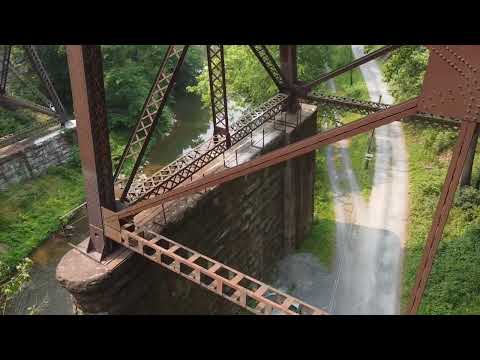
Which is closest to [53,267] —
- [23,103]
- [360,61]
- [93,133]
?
[23,103]

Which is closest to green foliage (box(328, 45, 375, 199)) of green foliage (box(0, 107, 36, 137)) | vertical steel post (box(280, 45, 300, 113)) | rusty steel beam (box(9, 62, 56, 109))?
vertical steel post (box(280, 45, 300, 113))

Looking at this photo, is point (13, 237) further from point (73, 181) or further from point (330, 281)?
point (330, 281)

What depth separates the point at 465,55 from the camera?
15.8ft

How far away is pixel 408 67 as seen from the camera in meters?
18.5

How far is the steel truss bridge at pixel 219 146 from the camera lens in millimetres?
5004

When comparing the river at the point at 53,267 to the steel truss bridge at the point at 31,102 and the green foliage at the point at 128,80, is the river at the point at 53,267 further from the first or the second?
the steel truss bridge at the point at 31,102

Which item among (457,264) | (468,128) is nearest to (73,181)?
(457,264)

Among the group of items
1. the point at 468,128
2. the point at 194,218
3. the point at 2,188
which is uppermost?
the point at 468,128

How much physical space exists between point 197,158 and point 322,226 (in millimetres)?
9300

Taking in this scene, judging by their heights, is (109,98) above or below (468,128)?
below

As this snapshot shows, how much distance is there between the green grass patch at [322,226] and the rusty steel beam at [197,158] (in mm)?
5919

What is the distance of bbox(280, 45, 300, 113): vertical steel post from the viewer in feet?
46.1

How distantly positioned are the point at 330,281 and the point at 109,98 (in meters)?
19.0

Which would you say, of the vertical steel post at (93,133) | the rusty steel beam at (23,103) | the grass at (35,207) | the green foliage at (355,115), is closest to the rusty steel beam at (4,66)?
the rusty steel beam at (23,103)
